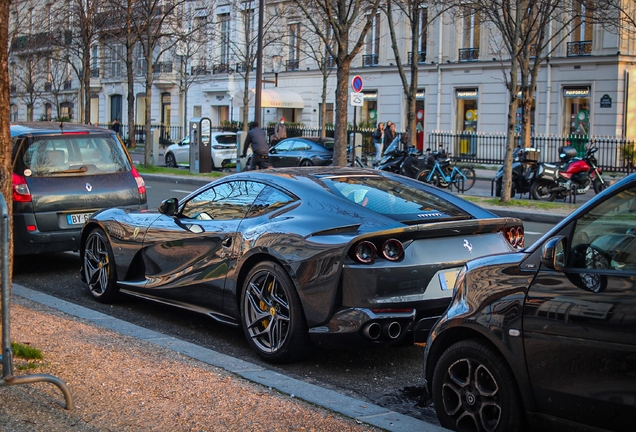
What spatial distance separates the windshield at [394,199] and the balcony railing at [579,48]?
2955 cm

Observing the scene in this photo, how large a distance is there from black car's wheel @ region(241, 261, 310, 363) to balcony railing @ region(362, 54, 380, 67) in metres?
37.2

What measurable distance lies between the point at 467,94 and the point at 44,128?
30371 mm

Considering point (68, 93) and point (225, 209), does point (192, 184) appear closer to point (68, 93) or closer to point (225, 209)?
point (225, 209)

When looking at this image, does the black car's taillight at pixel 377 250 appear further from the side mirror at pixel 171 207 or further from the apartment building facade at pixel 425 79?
the apartment building facade at pixel 425 79

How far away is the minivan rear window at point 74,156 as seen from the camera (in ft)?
31.9

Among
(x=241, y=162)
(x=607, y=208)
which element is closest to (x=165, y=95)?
(x=241, y=162)

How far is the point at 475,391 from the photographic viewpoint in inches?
169

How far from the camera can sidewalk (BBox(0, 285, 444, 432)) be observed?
4469mm

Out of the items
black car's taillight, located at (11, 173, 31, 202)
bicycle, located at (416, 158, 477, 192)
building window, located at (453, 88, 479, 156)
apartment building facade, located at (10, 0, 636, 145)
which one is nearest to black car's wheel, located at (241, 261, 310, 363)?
black car's taillight, located at (11, 173, 31, 202)

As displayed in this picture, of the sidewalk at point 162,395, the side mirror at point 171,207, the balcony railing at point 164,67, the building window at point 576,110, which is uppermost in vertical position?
the balcony railing at point 164,67

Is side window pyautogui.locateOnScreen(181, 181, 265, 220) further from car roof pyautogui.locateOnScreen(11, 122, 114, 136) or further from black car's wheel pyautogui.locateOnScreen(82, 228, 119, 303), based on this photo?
car roof pyautogui.locateOnScreen(11, 122, 114, 136)

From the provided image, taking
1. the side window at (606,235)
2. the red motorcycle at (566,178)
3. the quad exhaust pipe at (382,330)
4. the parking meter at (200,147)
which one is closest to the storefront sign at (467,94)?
the parking meter at (200,147)

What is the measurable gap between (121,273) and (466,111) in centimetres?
3240

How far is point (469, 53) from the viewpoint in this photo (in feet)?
125
